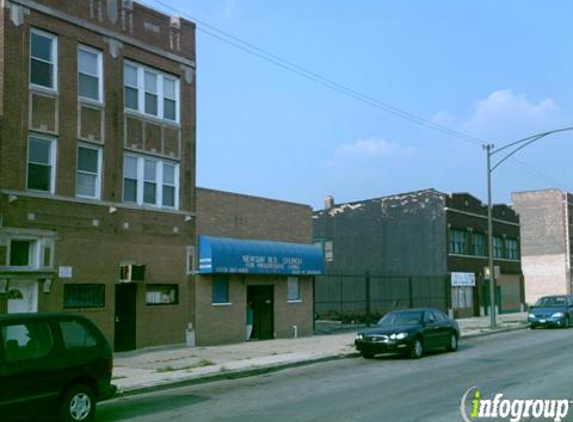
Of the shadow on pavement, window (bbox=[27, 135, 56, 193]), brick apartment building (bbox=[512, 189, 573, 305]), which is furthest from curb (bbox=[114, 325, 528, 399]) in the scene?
brick apartment building (bbox=[512, 189, 573, 305])

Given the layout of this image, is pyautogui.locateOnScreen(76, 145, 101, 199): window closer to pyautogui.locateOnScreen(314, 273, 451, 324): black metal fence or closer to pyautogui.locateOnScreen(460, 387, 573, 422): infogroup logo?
pyautogui.locateOnScreen(460, 387, 573, 422): infogroup logo

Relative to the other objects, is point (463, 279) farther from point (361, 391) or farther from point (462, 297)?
point (361, 391)

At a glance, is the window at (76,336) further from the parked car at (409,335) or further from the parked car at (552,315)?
the parked car at (552,315)

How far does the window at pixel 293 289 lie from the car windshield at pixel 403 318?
747cm

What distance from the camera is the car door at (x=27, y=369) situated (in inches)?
359

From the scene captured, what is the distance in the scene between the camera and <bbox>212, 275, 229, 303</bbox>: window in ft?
81.0

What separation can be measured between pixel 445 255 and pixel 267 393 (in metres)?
31.5

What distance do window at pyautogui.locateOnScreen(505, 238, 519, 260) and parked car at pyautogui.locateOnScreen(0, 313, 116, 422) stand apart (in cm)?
4572

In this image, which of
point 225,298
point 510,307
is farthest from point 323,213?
point 225,298

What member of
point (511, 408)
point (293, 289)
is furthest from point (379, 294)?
point (511, 408)

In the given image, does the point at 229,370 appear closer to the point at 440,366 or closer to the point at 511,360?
the point at 440,366

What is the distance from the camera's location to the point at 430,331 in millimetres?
20266

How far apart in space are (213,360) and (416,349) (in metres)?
5.53

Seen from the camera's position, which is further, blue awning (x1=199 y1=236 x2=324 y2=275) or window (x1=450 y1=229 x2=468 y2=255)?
window (x1=450 y1=229 x2=468 y2=255)
